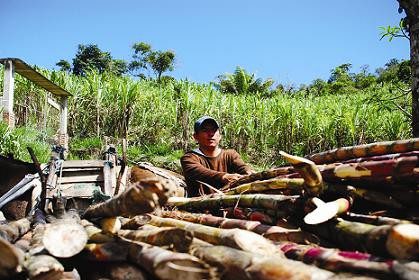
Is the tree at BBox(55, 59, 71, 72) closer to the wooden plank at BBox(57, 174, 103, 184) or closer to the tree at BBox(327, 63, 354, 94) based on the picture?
the tree at BBox(327, 63, 354, 94)

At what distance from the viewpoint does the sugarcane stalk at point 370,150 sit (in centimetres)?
193

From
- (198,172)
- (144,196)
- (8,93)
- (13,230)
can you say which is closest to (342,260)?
(144,196)

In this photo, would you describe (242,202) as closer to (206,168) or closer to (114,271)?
(114,271)

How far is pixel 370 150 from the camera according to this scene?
207 centimetres

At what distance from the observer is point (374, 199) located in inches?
71.2

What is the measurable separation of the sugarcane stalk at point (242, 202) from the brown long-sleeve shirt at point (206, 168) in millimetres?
759

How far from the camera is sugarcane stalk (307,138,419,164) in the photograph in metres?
1.93

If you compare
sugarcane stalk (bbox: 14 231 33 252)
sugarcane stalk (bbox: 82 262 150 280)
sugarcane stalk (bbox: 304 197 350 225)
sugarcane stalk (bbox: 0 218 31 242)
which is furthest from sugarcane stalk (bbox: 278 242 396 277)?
sugarcane stalk (bbox: 0 218 31 242)

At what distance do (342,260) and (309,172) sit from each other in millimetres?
481

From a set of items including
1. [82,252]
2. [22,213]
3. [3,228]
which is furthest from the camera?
[22,213]

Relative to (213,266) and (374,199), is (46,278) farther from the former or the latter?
(374,199)

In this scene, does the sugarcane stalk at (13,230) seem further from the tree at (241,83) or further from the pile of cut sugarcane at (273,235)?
the tree at (241,83)

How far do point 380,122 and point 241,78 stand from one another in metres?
10.1

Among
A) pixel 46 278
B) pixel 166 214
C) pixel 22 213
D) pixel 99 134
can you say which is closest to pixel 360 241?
pixel 46 278
